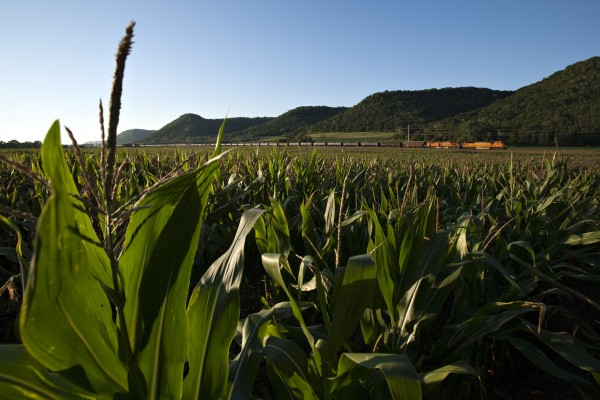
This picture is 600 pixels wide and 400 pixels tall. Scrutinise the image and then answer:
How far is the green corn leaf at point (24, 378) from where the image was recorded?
0.67 meters

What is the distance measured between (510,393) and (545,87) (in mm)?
97408

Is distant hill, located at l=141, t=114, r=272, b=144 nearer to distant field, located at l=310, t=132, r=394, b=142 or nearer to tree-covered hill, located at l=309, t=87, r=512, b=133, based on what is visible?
tree-covered hill, located at l=309, t=87, r=512, b=133

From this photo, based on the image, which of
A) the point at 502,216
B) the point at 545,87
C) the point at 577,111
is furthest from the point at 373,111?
the point at 502,216

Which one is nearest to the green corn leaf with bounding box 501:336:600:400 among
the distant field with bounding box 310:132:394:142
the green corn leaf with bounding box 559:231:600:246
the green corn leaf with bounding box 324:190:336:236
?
the green corn leaf with bounding box 324:190:336:236

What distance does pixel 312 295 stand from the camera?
6.47ft

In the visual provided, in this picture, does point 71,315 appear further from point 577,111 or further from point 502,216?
point 577,111

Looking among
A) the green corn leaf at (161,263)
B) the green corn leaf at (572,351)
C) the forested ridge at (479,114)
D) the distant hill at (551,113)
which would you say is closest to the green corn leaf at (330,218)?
the green corn leaf at (572,351)

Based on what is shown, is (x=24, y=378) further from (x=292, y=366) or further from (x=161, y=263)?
(x=292, y=366)

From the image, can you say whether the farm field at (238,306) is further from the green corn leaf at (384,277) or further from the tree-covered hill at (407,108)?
the tree-covered hill at (407,108)

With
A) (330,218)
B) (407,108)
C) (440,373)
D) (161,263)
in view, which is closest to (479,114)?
(407,108)

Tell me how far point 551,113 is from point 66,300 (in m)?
80.0

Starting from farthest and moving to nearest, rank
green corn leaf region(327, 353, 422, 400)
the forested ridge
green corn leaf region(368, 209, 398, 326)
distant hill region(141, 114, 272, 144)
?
distant hill region(141, 114, 272, 144) < the forested ridge < green corn leaf region(368, 209, 398, 326) < green corn leaf region(327, 353, 422, 400)

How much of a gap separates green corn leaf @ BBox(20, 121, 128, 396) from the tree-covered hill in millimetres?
95388

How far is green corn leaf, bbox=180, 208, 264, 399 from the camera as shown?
0.88 metres
